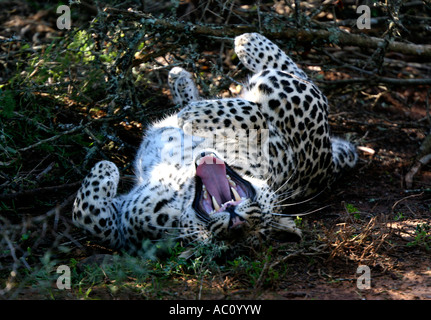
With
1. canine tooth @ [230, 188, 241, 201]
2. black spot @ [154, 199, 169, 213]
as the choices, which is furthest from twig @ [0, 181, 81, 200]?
canine tooth @ [230, 188, 241, 201]

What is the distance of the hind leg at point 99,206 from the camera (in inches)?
174

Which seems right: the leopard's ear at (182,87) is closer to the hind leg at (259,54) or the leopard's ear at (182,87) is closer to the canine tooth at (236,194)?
the hind leg at (259,54)

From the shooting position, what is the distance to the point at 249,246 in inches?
156

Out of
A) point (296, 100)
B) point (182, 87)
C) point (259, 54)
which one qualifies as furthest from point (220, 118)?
point (182, 87)

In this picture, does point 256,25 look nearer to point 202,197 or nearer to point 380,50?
point 380,50

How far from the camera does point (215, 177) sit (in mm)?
4066

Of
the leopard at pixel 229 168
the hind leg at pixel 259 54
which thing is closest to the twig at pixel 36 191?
the leopard at pixel 229 168

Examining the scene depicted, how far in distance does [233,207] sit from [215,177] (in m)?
0.34

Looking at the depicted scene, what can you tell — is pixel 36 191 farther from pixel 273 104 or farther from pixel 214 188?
pixel 273 104

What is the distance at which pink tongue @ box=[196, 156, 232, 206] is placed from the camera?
13.2 ft

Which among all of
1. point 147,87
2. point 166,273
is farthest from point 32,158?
point 166,273
